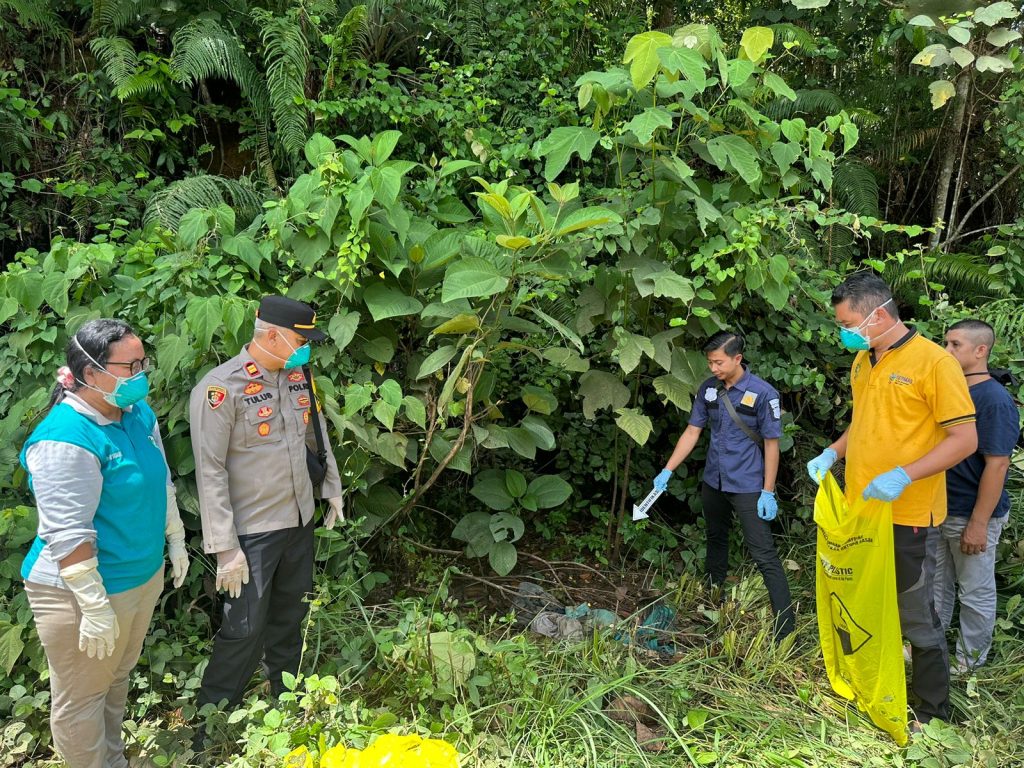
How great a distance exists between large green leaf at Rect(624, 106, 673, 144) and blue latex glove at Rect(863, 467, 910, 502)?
1.66 metres

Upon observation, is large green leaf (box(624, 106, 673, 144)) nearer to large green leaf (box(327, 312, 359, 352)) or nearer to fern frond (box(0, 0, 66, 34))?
large green leaf (box(327, 312, 359, 352))

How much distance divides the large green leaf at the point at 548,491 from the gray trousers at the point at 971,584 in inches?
68.8

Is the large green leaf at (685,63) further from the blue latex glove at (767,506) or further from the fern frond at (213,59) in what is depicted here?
the fern frond at (213,59)

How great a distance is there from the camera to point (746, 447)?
3639mm

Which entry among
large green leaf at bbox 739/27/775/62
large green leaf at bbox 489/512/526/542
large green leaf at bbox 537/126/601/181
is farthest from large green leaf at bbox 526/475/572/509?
large green leaf at bbox 739/27/775/62

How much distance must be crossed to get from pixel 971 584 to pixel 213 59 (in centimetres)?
556

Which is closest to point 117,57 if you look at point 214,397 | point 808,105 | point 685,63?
point 214,397

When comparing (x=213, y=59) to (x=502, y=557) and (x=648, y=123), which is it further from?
(x=502, y=557)

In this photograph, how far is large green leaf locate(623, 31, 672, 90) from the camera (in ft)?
10.5

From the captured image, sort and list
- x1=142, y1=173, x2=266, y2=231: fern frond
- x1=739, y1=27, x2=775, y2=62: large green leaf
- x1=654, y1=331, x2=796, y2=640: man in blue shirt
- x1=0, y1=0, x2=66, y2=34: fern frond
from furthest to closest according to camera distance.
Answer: x1=0, y1=0, x2=66, y2=34: fern frond
x1=142, y1=173, x2=266, y2=231: fern frond
x1=654, y1=331, x2=796, y2=640: man in blue shirt
x1=739, y1=27, x2=775, y2=62: large green leaf

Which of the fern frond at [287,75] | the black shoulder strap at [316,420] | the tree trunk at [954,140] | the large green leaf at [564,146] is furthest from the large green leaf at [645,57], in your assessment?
the tree trunk at [954,140]

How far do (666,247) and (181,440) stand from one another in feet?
7.81

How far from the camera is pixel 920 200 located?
21.0 feet

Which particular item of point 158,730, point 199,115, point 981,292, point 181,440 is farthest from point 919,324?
point 199,115
